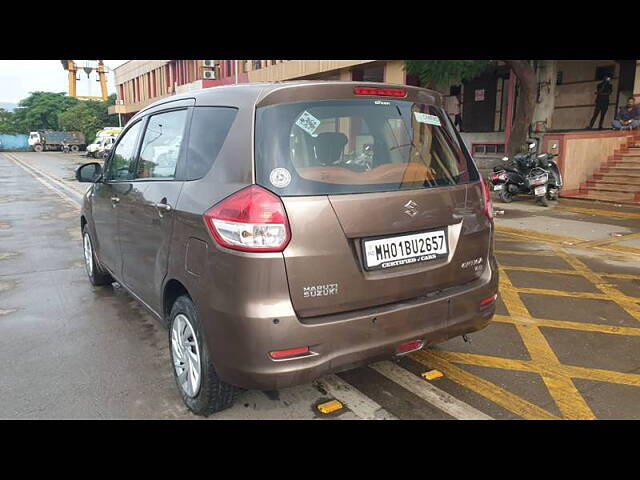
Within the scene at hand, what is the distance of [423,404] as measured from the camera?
2979 millimetres

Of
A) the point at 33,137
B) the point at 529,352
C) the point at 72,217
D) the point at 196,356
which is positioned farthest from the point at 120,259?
the point at 33,137

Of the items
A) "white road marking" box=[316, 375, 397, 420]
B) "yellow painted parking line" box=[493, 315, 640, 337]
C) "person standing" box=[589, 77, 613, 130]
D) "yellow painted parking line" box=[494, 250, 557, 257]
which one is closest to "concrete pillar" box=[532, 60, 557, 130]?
"person standing" box=[589, 77, 613, 130]

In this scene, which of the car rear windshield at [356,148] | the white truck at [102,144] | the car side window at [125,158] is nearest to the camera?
the car rear windshield at [356,148]

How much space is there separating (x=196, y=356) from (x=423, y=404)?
4.38 ft

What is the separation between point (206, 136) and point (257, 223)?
81 centimetres

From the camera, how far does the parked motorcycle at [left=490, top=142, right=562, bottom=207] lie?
10750 mm

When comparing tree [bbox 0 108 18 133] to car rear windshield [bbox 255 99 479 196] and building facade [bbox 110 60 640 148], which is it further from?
car rear windshield [bbox 255 99 479 196]

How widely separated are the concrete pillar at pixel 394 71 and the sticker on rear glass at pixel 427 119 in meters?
15.4

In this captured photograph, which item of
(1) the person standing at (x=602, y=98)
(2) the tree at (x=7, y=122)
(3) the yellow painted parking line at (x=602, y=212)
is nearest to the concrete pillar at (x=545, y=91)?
(1) the person standing at (x=602, y=98)

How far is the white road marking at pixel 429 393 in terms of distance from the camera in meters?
2.87

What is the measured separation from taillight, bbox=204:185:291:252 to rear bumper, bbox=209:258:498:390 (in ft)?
1.14

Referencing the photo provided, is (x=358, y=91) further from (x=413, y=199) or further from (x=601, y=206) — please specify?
(x=601, y=206)

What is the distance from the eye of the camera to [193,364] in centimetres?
289

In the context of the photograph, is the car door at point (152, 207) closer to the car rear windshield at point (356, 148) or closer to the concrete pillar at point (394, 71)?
the car rear windshield at point (356, 148)
